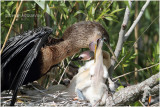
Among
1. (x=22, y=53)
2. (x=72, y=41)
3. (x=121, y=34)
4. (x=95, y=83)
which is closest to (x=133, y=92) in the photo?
(x=95, y=83)

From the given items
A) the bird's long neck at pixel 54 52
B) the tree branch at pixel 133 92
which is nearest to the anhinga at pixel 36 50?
the bird's long neck at pixel 54 52

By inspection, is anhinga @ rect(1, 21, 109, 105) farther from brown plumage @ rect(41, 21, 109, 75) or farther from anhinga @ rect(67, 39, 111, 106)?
anhinga @ rect(67, 39, 111, 106)

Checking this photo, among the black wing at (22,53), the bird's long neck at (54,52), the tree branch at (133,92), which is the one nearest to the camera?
the tree branch at (133,92)

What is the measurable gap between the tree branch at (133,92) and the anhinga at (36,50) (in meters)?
0.56

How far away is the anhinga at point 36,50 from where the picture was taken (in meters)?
2.63

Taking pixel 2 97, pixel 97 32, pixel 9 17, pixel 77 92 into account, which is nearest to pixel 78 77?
pixel 77 92

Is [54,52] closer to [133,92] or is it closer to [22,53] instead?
[22,53]

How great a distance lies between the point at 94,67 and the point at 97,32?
0.31m

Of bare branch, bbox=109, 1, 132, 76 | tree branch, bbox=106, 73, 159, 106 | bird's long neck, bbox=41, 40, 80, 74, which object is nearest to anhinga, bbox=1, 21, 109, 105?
bird's long neck, bbox=41, 40, 80, 74

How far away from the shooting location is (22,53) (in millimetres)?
2715

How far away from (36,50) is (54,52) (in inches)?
10.1

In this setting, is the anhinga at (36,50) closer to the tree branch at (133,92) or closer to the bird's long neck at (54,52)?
the bird's long neck at (54,52)

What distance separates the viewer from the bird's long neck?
110 inches

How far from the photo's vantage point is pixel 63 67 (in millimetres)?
3285
